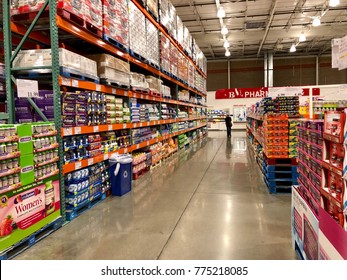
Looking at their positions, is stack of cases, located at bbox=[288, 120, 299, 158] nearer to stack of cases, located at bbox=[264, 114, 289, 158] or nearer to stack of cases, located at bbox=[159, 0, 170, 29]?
stack of cases, located at bbox=[264, 114, 289, 158]

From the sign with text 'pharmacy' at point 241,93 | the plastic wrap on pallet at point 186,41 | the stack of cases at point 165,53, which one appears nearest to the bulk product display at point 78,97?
the stack of cases at point 165,53

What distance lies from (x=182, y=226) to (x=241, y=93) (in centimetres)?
2077

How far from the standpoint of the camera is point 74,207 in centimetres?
409

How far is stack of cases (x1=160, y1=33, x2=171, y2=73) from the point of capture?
8297mm

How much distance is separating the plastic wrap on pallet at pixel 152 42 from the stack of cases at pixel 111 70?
1521 millimetres

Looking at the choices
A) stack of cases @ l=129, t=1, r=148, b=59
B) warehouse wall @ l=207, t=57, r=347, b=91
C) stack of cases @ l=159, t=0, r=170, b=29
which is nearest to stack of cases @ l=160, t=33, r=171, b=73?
stack of cases @ l=159, t=0, r=170, b=29

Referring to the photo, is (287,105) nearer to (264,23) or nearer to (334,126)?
(334,126)

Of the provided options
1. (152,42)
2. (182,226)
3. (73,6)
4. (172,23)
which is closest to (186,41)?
(172,23)

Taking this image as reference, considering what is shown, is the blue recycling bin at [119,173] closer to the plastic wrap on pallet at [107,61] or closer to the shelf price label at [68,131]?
the shelf price label at [68,131]

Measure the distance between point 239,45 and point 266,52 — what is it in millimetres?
3540

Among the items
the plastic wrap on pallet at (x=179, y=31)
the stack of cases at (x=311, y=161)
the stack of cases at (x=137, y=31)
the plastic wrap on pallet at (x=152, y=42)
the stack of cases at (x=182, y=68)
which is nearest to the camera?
the stack of cases at (x=311, y=161)

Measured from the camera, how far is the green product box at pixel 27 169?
3.16 m

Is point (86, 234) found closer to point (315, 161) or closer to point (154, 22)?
point (315, 161)
